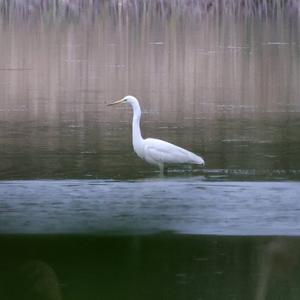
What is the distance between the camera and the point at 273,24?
3653cm

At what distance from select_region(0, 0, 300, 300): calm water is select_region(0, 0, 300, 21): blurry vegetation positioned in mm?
15557

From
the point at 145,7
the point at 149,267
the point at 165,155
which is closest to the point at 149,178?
the point at 165,155

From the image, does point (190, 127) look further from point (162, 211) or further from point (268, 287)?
point (268, 287)

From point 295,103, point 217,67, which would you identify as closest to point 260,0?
point 217,67

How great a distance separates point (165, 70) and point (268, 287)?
50.2ft

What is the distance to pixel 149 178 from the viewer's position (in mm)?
10594

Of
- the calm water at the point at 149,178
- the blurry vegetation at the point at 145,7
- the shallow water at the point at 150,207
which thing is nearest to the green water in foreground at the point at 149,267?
the calm water at the point at 149,178

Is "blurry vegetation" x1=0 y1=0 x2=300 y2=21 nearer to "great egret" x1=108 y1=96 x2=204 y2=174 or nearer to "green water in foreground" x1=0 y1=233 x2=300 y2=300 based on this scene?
"great egret" x1=108 y1=96 x2=204 y2=174

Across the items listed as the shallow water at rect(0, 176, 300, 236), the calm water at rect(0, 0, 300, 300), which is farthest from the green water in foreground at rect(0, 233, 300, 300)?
the shallow water at rect(0, 176, 300, 236)

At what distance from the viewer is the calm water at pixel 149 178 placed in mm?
7031

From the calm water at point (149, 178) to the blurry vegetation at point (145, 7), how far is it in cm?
1556

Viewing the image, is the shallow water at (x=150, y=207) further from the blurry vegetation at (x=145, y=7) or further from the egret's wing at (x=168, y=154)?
the blurry vegetation at (x=145, y=7)

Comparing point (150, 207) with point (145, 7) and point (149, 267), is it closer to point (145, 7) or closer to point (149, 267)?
point (149, 267)

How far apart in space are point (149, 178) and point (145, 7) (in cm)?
3212
